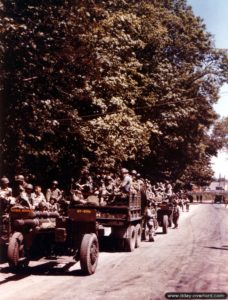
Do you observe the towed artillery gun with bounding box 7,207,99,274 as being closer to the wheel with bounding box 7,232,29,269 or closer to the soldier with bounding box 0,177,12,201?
the wheel with bounding box 7,232,29,269

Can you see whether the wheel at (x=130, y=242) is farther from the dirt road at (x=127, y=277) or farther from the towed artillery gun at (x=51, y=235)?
the towed artillery gun at (x=51, y=235)

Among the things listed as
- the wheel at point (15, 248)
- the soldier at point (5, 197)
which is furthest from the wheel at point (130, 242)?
the wheel at point (15, 248)

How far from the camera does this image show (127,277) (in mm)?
10164

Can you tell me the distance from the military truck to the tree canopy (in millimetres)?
3852

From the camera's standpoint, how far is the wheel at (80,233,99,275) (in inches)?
393

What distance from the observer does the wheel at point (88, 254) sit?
9.99 meters

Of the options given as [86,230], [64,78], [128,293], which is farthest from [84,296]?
[64,78]

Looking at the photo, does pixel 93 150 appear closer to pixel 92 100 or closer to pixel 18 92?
pixel 92 100

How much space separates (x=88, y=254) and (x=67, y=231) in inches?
44.4

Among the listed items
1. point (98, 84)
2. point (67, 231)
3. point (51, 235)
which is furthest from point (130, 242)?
point (98, 84)

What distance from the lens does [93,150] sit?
2128 centimetres

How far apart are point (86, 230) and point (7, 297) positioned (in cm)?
312

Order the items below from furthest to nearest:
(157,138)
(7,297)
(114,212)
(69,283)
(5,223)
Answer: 1. (157,138)
2. (114,212)
3. (5,223)
4. (69,283)
5. (7,297)

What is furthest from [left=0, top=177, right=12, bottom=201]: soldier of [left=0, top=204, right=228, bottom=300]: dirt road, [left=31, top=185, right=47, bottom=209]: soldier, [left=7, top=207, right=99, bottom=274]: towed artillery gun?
[left=0, top=204, right=228, bottom=300]: dirt road
